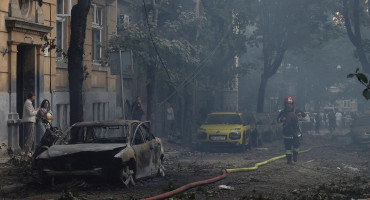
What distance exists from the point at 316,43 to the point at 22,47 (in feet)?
71.1

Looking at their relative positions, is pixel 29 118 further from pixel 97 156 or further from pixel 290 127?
pixel 290 127

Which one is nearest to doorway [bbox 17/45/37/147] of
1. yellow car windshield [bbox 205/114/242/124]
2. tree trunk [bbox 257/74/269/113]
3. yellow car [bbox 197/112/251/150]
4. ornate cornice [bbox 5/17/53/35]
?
ornate cornice [bbox 5/17/53/35]

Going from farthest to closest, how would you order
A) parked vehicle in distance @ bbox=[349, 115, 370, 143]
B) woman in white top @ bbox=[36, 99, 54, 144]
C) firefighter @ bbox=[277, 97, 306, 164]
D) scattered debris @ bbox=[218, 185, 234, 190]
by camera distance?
parked vehicle in distance @ bbox=[349, 115, 370, 143]
firefighter @ bbox=[277, 97, 306, 164]
woman in white top @ bbox=[36, 99, 54, 144]
scattered debris @ bbox=[218, 185, 234, 190]

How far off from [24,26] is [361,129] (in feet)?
49.0

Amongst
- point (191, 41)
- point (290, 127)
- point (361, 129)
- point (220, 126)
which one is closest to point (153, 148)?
point (290, 127)

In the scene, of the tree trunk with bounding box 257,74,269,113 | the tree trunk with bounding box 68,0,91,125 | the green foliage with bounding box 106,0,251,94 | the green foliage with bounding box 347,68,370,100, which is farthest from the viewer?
the tree trunk with bounding box 257,74,269,113

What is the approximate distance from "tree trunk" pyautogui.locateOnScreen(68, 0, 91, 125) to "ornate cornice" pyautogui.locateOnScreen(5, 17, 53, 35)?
2441 mm

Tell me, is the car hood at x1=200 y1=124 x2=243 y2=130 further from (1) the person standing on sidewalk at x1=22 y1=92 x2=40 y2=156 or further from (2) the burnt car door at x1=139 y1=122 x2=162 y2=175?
(2) the burnt car door at x1=139 y1=122 x2=162 y2=175

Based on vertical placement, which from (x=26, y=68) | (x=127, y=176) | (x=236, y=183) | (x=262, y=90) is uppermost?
(x=26, y=68)

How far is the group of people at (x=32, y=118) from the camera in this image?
56.4 ft

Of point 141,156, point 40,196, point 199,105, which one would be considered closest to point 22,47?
point 141,156

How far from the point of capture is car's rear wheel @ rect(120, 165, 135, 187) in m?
12.0

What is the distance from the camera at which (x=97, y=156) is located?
Result: 1186 cm

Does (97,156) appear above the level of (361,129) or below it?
above
